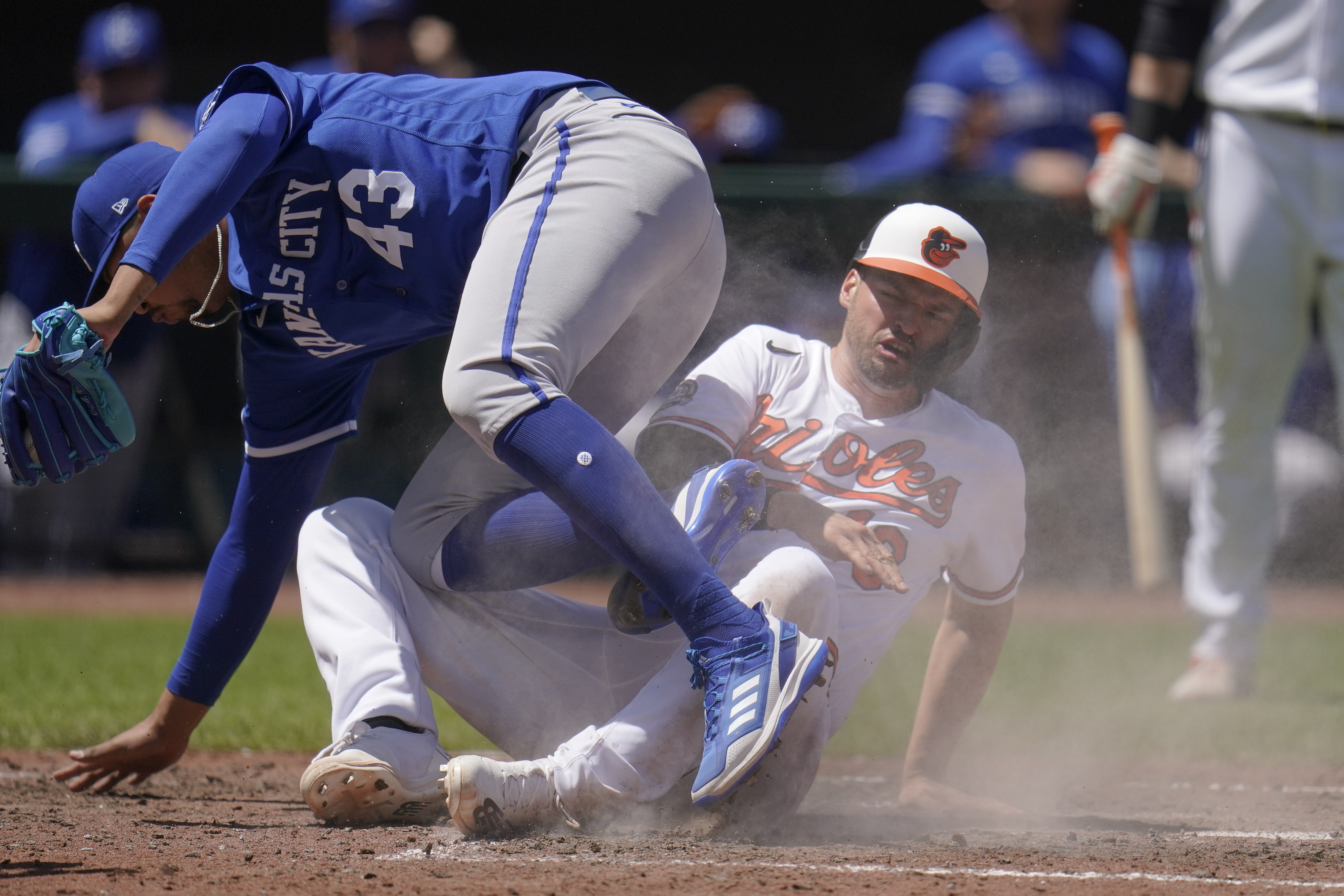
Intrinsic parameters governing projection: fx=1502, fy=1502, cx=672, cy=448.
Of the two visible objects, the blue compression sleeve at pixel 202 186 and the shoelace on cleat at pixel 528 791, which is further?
the shoelace on cleat at pixel 528 791

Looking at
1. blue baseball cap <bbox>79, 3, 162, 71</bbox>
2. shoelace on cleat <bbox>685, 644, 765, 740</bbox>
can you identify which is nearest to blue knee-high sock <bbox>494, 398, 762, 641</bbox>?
shoelace on cleat <bbox>685, 644, 765, 740</bbox>

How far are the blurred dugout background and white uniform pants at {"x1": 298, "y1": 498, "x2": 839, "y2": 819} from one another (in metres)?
1.01

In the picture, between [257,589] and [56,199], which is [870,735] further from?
[56,199]

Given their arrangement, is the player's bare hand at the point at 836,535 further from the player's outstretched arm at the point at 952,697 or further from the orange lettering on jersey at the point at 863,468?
the player's outstretched arm at the point at 952,697

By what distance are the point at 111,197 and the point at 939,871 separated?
1937 millimetres

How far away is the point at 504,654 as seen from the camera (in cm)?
307

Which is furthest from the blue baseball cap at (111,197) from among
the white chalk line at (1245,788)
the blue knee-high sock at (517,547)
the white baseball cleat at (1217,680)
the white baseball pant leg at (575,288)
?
the white baseball cleat at (1217,680)

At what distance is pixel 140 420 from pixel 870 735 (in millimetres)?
3849

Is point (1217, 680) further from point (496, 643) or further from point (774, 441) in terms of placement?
point (496, 643)

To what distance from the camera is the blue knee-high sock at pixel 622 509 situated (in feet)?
8.15

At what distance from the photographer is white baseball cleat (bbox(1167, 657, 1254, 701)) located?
4.68 m

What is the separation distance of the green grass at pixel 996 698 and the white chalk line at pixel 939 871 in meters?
1.65

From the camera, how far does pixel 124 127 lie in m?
6.80

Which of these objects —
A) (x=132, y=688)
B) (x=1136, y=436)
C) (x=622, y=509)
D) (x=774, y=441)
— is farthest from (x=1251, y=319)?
(x=132, y=688)
